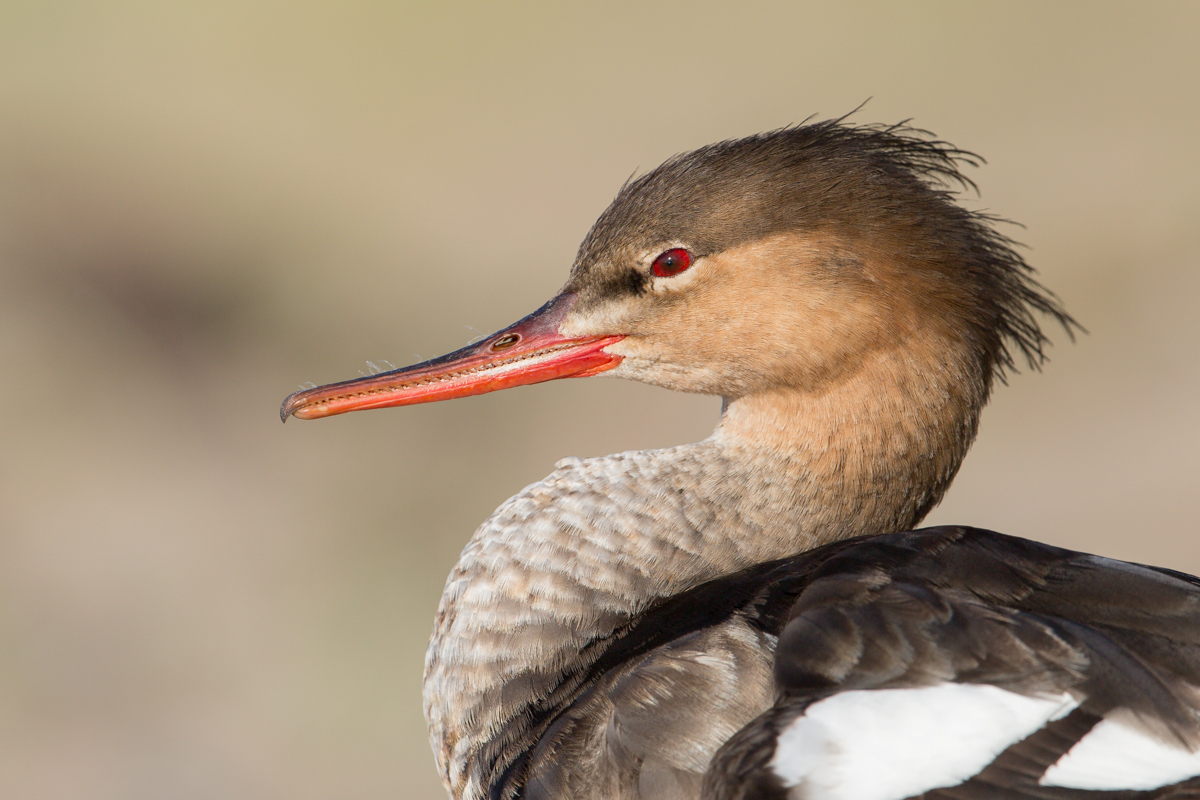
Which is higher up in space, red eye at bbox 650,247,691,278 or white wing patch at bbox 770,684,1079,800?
red eye at bbox 650,247,691,278

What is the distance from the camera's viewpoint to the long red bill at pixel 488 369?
187 centimetres

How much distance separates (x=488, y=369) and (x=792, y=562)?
658 millimetres

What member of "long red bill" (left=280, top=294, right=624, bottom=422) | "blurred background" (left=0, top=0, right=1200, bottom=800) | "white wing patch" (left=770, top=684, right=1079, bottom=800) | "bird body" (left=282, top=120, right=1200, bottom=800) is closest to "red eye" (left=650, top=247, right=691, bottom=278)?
"bird body" (left=282, top=120, right=1200, bottom=800)

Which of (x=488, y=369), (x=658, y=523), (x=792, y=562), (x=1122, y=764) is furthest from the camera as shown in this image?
(x=488, y=369)

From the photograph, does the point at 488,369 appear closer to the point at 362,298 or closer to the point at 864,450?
the point at 864,450

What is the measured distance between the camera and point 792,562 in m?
1.63

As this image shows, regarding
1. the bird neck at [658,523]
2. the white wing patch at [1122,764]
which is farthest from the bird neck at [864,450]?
the white wing patch at [1122,764]

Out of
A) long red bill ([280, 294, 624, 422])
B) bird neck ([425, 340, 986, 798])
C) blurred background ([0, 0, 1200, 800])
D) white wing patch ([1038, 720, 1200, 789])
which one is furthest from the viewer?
blurred background ([0, 0, 1200, 800])

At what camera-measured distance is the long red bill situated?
73.4 inches

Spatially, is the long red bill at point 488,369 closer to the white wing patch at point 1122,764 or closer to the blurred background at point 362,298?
the white wing patch at point 1122,764

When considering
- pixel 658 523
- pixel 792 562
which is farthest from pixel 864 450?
pixel 658 523

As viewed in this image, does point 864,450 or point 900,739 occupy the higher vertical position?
point 864,450

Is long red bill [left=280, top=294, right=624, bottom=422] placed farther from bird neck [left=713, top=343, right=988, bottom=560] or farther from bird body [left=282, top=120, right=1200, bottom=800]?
bird neck [left=713, top=343, right=988, bottom=560]

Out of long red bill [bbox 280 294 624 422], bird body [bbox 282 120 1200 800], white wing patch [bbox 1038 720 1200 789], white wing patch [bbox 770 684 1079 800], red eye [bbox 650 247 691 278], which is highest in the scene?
red eye [bbox 650 247 691 278]
